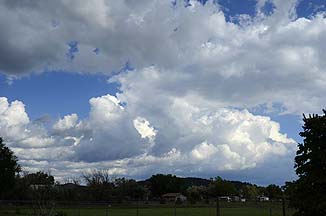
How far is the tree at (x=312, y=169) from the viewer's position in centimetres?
1458

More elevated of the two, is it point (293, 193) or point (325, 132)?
point (325, 132)

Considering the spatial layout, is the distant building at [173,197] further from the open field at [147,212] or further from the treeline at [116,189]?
the open field at [147,212]

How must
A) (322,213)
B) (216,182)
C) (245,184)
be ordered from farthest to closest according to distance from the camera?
(245,184) → (216,182) → (322,213)

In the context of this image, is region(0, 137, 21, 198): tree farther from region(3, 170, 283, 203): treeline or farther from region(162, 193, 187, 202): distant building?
region(162, 193, 187, 202): distant building

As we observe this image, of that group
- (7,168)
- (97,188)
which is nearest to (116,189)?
(97,188)

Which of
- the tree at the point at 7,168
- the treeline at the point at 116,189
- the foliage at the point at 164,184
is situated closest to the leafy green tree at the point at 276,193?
the treeline at the point at 116,189

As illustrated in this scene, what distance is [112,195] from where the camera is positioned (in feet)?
330

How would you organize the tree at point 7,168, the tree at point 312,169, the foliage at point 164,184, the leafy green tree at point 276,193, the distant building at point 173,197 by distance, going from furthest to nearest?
the foliage at point 164,184 → the distant building at point 173,197 → the tree at point 7,168 → the leafy green tree at point 276,193 → the tree at point 312,169

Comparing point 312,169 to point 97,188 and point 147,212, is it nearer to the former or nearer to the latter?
point 147,212

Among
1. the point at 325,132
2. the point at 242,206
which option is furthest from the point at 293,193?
the point at 242,206

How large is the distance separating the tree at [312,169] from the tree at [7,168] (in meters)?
54.4

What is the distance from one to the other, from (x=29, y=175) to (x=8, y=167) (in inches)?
878

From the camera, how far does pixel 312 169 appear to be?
1497 centimetres

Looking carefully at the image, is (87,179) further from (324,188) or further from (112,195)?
(324,188)
